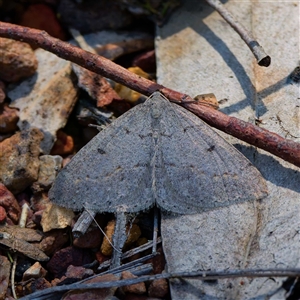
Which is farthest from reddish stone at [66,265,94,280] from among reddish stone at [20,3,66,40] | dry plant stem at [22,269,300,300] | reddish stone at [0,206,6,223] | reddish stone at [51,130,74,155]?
reddish stone at [20,3,66,40]

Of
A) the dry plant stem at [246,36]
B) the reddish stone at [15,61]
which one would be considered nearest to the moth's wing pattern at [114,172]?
the dry plant stem at [246,36]

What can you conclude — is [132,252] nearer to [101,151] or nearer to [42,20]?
[101,151]

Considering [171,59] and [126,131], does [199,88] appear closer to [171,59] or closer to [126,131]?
[171,59]

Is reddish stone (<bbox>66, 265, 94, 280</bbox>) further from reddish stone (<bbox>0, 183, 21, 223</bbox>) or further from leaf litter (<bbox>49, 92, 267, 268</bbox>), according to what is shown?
reddish stone (<bbox>0, 183, 21, 223</bbox>)

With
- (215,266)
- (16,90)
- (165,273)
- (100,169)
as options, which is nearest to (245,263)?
(215,266)

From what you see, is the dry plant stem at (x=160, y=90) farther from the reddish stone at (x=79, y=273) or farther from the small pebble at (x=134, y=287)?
the reddish stone at (x=79, y=273)

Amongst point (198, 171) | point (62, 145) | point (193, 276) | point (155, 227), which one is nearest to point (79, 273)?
point (155, 227)
